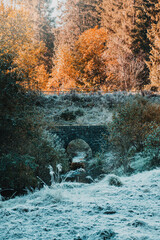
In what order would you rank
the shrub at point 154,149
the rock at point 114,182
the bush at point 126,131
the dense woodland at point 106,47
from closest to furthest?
1. the rock at point 114,182
2. the shrub at point 154,149
3. the bush at point 126,131
4. the dense woodland at point 106,47

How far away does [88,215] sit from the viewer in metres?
2.64

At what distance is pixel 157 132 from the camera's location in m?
8.22

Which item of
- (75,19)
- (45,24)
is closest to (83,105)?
(75,19)

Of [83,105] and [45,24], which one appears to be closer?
[83,105]

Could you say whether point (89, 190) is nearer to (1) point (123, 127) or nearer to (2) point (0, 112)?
(2) point (0, 112)

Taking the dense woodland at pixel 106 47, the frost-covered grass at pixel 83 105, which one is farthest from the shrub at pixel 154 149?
the dense woodland at pixel 106 47

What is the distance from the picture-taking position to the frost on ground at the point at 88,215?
2.17m

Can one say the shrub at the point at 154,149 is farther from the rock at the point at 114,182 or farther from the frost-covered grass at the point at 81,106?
the frost-covered grass at the point at 81,106

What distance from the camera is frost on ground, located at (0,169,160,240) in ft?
7.13

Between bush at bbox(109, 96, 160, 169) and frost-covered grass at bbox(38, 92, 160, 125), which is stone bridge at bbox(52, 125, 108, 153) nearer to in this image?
frost-covered grass at bbox(38, 92, 160, 125)

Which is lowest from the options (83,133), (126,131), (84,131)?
(83,133)

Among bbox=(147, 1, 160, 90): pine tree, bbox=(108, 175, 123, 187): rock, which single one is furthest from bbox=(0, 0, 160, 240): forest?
bbox=(147, 1, 160, 90): pine tree

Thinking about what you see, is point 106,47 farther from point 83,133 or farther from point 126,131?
point 126,131

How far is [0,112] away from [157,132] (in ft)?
15.5
